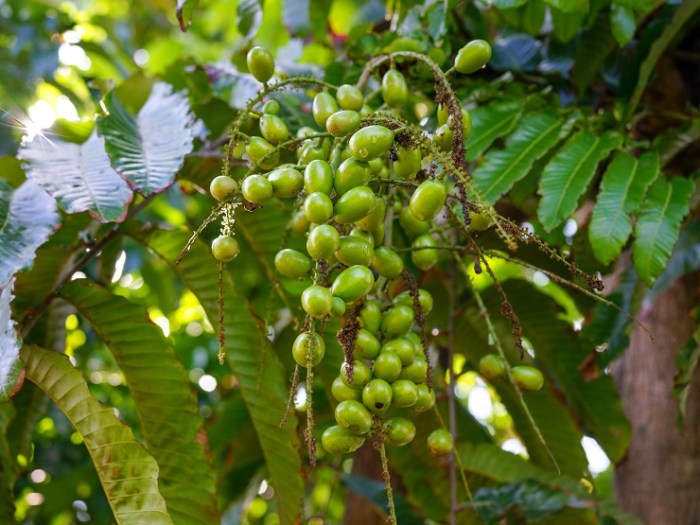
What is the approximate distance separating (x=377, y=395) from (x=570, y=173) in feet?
1.85

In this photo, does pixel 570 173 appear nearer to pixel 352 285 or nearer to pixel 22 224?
pixel 352 285

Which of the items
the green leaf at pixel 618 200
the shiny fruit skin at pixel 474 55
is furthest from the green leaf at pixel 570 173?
the shiny fruit skin at pixel 474 55

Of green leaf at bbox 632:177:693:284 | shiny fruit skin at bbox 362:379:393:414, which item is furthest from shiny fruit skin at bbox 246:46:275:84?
green leaf at bbox 632:177:693:284

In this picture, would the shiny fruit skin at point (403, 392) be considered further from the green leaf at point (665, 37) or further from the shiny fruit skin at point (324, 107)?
the green leaf at point (665, 37)

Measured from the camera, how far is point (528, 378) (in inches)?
36.4

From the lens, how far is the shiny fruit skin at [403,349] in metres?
0.78

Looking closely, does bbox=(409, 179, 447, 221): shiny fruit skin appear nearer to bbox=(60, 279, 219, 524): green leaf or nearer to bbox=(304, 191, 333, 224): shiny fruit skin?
bbox=(304, 191, 333, 224): shiny fruit skin

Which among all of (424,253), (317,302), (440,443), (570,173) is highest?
(570,173)

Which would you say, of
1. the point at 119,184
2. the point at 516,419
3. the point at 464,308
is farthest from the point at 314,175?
the point at 516,419

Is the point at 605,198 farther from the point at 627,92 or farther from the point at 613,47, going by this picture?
the point at 613,47

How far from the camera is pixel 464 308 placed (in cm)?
146

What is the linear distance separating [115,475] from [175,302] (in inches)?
55.3

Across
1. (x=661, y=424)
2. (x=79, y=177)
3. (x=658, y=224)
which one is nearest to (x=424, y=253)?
(x=658, y=224)

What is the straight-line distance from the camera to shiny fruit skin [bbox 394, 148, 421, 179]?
2.60 feet
